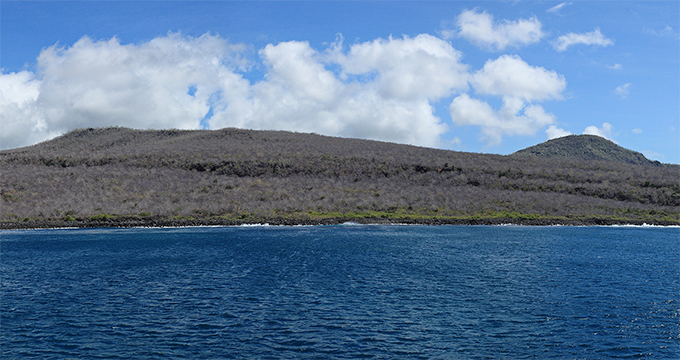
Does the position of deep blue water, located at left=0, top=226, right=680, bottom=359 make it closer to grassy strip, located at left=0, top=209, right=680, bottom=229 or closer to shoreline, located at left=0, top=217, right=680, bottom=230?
shoreline, located at left=0, top=217, right=680, bottom=230

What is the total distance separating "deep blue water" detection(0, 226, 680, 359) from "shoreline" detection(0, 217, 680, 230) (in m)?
17.7

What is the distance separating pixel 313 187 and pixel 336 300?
221ft

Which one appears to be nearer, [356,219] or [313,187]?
[356,219]

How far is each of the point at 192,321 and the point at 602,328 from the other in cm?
2140

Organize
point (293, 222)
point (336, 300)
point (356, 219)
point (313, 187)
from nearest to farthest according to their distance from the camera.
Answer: point (336, 300) → point (293, 222) → point (356, 219) → point (313, 187)

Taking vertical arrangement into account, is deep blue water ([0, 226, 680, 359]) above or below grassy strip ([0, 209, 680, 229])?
below

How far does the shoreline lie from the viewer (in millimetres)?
67438

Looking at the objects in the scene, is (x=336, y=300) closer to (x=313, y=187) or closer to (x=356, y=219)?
(x=356, y=219)

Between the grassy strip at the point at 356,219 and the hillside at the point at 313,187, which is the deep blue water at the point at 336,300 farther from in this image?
the hillside at the point at 313,187

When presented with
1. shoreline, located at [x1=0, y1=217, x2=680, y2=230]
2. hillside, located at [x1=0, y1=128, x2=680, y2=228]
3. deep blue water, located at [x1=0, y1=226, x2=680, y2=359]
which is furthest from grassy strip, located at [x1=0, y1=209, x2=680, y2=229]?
deep blue water, located at [x1=0, y1=226, x2=680, y2=359]

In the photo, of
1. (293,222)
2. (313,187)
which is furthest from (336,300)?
(313,187)

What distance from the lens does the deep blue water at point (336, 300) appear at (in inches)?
808

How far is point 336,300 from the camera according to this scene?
27531 mm

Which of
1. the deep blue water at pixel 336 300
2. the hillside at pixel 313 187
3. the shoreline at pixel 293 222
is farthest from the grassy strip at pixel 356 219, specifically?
the deep blue water at pixel 336 300
